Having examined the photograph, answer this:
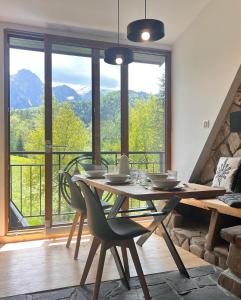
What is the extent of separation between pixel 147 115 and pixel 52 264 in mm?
2367

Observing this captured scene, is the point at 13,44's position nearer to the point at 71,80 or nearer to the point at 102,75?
the point at 71,80

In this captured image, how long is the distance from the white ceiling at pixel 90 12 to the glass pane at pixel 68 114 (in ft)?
1.13

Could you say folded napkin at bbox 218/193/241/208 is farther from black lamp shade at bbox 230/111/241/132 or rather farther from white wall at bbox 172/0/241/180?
white wall at bbox 172/0/241/180

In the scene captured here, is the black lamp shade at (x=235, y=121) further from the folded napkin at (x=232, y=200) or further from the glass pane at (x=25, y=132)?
the glass pane at (x=25, y=132)

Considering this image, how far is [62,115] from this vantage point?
3799 mm

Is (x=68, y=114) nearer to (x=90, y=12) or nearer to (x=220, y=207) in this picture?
(x=90, y=12)

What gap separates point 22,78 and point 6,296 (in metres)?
2.48

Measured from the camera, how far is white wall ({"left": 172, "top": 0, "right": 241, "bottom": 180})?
10.7ft

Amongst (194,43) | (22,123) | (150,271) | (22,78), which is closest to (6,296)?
(150,271)

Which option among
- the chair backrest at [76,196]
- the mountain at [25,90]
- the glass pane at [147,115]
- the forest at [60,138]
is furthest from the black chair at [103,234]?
the glass pane at [147,115]

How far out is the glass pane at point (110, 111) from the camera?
4012 millimetres

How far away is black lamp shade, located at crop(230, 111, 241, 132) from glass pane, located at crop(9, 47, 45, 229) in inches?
89.2

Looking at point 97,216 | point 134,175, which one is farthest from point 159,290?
point 134,175

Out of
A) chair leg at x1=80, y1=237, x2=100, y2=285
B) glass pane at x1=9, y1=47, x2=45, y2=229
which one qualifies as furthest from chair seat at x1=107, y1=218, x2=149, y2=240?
glass pane at x1=9, y1=47, x2=45, y2=229
